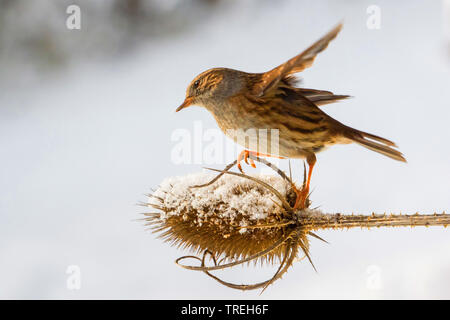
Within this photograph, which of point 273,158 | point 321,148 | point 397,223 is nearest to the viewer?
point 397,223

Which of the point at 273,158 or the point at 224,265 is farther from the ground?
the point at 273,158

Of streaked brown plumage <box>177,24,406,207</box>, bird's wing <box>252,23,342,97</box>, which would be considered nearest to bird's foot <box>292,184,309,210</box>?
streaked brown plumage <box>177,24,406,207</box>

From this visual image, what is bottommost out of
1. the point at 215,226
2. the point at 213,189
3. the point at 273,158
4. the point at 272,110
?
the point at 215,226

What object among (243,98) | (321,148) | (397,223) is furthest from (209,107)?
(397,223)

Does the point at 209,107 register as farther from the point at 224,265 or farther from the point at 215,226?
Answer: the point at 224,265

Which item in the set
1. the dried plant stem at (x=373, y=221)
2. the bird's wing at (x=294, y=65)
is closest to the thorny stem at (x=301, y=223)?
the dried plant stem at (x=373, y=221)

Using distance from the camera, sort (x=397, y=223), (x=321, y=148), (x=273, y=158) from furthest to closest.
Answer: (x=273, y=158)
(x=321, y=148)
(x=397, y=223)

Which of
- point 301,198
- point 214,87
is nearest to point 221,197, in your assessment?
point 301,198

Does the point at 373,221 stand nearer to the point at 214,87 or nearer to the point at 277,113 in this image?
the point at 277,113

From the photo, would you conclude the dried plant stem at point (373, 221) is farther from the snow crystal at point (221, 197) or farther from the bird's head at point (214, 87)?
the bird's head at point (214, 87)
